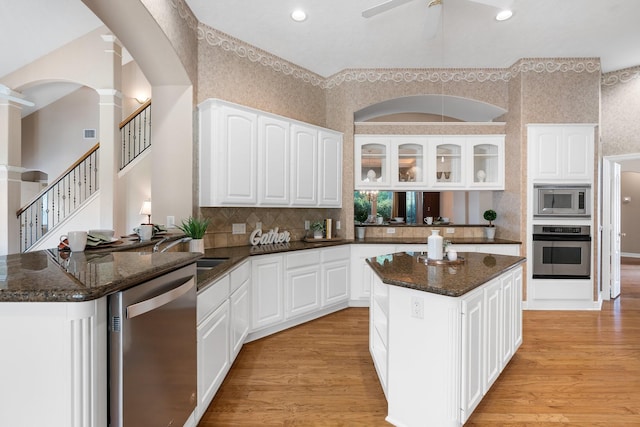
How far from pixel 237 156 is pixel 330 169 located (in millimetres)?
1398

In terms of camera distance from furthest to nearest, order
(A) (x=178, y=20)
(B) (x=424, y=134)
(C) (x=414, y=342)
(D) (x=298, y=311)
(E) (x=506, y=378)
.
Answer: (B) (x=424, y=134) < (D) (x=298, y=311) < (A) (x=178, y=20) < (E) (x=506, y=378) < (C) (x=414, y=342)

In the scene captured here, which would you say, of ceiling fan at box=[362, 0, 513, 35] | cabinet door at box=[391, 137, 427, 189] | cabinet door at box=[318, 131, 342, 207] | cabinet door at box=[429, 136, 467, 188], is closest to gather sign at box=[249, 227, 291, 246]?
cabinet door at box=[318, 131, 342, 207]

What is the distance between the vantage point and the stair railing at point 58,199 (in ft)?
19.4

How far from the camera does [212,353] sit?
2.04 m

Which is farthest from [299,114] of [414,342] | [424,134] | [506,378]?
[506,378]

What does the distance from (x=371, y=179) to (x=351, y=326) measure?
6.84ft

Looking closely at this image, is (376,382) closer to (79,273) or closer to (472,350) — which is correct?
(472,350)

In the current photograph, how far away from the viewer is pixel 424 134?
15.3 feet

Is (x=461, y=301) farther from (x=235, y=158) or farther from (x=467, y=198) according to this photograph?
(x=467, y=198)

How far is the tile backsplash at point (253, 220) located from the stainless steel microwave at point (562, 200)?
103 inches

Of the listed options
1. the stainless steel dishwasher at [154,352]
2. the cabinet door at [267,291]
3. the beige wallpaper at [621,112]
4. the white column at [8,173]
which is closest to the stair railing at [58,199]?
the white column at [8,173]

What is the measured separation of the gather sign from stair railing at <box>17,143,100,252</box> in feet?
13.9

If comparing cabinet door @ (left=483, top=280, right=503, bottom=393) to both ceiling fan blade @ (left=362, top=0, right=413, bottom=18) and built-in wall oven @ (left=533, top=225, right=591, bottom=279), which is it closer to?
ceiling fan blade @ (left=362, top=0, right=413, bottom=18)

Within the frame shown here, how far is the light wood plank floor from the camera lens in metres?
2.04
